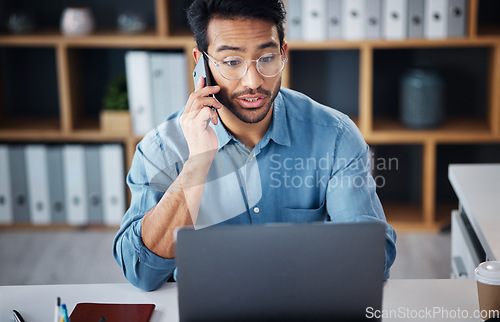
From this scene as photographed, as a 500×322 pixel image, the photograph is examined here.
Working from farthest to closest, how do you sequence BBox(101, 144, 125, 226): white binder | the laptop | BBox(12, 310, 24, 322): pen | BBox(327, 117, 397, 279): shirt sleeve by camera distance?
BBox(101, 144, 125, 226): white binder < BBox(327, 117, 397, 279): shirt sleeve < BBox(12, 310, 24, 322): pen < the laptop

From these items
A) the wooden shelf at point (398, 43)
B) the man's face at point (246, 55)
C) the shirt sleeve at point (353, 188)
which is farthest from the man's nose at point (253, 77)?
the wooden shelf at point (398, 43)

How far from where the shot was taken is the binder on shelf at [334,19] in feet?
10.4

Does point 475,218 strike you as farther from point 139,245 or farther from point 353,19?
point 353,19

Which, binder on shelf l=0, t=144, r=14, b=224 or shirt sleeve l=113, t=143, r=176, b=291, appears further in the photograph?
binder on shelf l=0, t=144, r=14, b=224

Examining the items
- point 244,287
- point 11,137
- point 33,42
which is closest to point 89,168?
point 11,137

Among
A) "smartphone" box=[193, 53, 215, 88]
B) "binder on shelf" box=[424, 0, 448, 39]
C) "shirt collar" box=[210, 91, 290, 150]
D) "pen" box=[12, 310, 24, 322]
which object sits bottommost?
"pen" box=[12, 310, 24, 322]

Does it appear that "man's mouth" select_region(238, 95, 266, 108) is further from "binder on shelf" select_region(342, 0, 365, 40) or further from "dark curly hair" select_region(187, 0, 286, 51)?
"binder on shelf" select_region(342, 0, 365, 40)

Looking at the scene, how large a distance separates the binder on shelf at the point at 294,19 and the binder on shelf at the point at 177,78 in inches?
20.2

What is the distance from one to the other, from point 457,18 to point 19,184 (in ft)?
7.40

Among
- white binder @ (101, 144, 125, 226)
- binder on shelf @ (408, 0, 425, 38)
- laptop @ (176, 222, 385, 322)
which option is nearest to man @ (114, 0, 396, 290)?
laptop @ (176, 222, 385, 322)

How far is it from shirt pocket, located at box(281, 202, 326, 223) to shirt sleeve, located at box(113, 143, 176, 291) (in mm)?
326

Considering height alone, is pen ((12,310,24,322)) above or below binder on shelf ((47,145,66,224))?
above

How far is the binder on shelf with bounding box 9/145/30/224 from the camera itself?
3422 millimetres

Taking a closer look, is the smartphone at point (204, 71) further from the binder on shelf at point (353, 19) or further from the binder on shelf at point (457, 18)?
the binder on shelf at point (457, 18)
